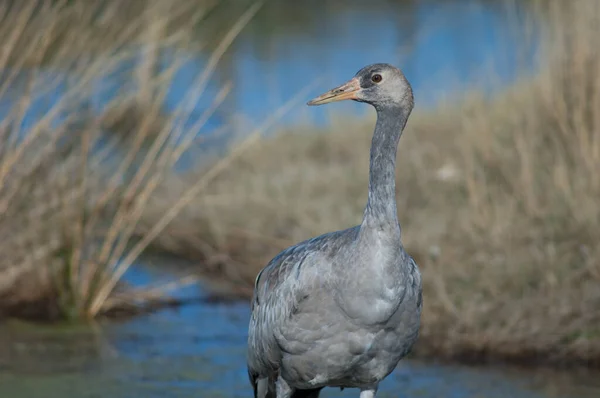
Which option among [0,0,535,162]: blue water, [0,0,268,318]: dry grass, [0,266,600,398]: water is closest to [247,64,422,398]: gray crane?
[0,266,600,398]: water

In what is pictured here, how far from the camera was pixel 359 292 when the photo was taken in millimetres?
5414

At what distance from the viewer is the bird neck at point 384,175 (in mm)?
5438

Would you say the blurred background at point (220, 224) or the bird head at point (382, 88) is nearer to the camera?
the bird head at point (382, 88)

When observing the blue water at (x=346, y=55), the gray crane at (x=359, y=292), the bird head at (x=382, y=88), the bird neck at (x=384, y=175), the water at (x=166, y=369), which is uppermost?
the blue water at (x=346, y=55)

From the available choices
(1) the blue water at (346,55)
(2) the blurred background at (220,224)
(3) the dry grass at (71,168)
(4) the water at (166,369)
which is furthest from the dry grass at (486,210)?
(3) the dry grass at (71,168)

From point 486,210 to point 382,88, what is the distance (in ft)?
10.1

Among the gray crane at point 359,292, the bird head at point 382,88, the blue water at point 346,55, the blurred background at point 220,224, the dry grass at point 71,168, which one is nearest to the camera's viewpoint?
the gray crane at point 359,292

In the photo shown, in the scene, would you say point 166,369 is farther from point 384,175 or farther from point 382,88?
point 382,88

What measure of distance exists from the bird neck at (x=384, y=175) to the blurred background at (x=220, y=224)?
6.66 ft

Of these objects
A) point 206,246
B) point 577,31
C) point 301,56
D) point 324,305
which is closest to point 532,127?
point 577,31

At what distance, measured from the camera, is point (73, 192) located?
27.4 feet

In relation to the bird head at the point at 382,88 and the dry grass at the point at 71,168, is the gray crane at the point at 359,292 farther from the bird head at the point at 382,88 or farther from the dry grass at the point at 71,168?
the dry grass at the point at 71,168

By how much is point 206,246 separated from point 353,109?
15.9 ft

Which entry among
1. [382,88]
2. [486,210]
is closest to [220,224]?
[486,210]
